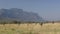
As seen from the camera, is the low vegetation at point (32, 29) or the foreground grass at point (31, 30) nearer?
the foreground grass at point (31, 30)

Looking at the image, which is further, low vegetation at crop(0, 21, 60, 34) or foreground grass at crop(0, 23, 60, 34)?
low vegetation at crop(0, 21, 60, 34)

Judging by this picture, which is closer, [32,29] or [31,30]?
[31,30]

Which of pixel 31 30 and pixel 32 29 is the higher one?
pixel 31 30
